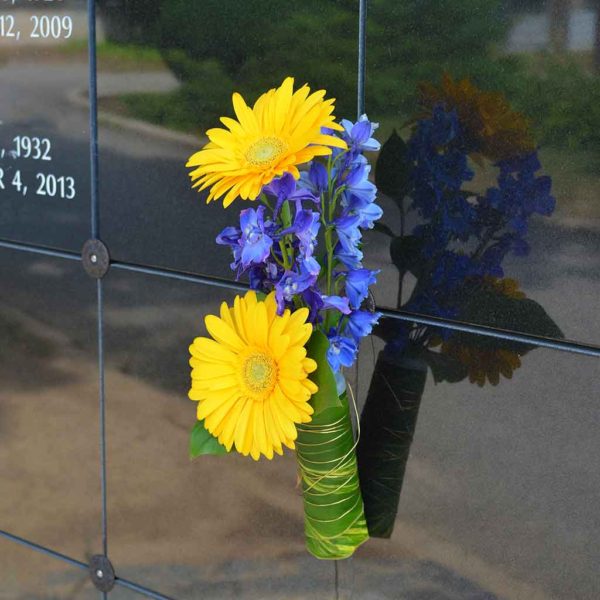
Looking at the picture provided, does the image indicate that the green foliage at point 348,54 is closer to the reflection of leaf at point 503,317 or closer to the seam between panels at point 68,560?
the reflection of leaf at point 503,317

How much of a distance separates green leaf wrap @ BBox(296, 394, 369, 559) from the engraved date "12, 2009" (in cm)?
67

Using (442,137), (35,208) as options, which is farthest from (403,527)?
(35,208)

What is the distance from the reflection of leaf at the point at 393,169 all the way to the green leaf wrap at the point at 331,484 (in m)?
0.23

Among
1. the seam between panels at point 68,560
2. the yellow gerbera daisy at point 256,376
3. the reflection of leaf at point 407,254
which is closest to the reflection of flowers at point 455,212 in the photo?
the reflection of leaf at point 407,254

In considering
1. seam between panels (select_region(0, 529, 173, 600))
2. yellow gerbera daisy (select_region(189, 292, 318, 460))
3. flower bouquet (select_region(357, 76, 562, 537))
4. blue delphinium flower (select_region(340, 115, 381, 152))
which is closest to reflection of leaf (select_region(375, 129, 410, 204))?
flower bouquet (select_region(357, 76, 562, 537))

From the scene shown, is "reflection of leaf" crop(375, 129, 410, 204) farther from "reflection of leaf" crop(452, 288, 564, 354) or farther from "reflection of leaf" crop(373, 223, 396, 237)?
"reflection of leaf" crop(452, 288, 564, 354)

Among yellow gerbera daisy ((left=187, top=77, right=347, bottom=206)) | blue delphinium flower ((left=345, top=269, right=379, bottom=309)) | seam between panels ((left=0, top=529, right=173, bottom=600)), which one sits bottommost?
seam between panels ((left=0, top=529, right=173, bottom=600))

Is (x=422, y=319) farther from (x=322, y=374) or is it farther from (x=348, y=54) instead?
(x=348, y=54)

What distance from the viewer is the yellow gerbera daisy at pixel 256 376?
2.98 feet

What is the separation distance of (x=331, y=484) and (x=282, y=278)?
26 cm

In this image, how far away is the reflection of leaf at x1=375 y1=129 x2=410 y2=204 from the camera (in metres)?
1.08

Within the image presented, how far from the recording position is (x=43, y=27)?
1.40 meters

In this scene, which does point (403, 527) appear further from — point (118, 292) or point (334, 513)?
point (118, 292)

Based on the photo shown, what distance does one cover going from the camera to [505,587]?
110cm
